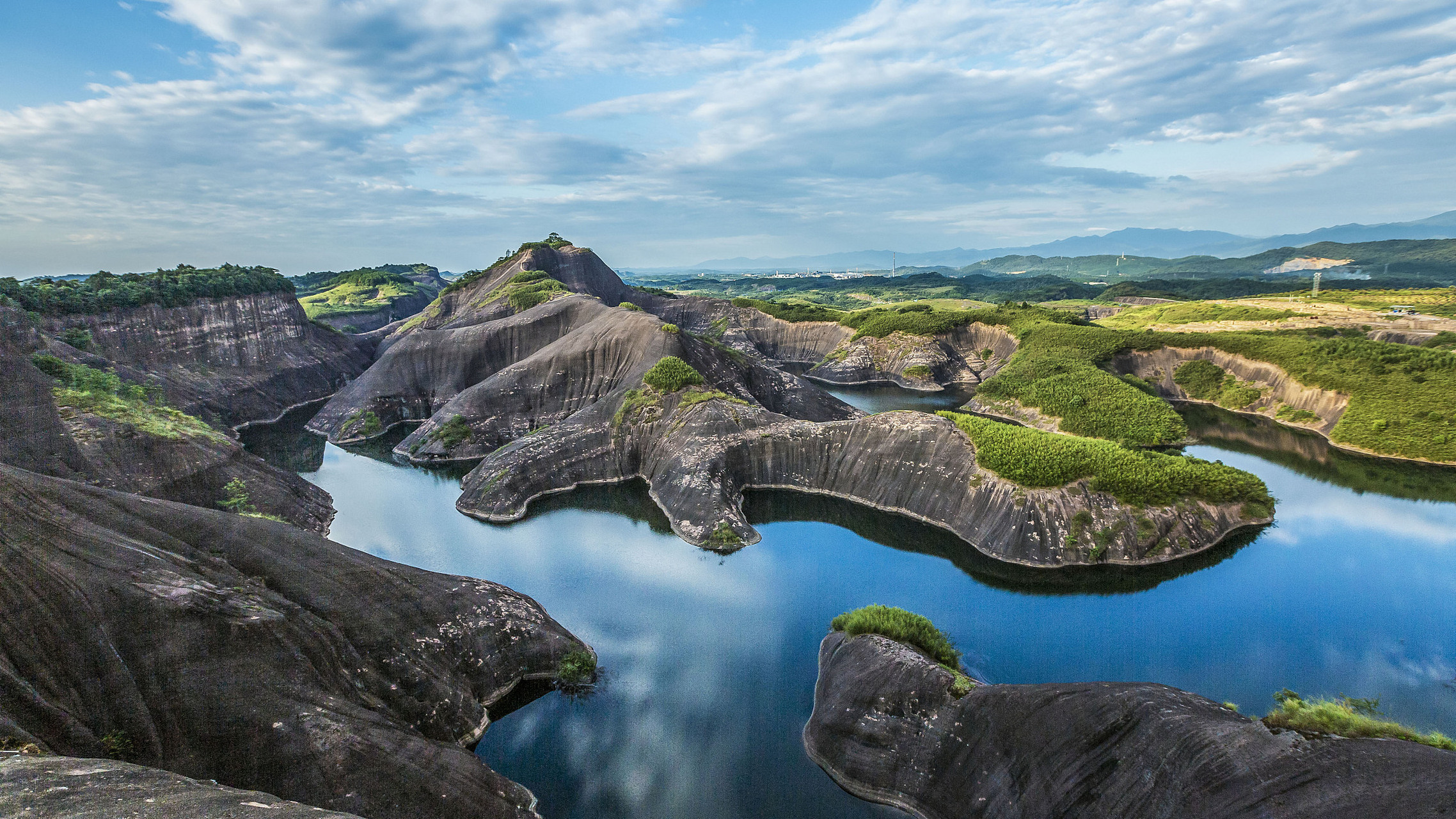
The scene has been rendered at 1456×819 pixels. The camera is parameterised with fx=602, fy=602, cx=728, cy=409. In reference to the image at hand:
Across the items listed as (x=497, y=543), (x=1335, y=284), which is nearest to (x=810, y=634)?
(x=497, y=543)

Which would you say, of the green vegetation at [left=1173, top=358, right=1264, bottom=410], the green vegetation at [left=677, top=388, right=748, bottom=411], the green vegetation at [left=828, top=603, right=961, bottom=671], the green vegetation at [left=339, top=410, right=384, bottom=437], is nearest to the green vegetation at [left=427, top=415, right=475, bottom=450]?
the green vegetation at [left=339, top=410, right=384, bottom=437]

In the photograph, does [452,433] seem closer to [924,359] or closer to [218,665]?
[218,665]

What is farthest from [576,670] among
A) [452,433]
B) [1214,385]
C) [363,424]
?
[1214,385]

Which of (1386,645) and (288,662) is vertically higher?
(288,662)

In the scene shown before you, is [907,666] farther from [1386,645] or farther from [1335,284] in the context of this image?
[1335,284]

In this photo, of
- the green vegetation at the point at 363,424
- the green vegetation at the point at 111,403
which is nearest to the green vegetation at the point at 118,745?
the green vegetation at the point at 111,403
